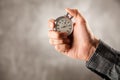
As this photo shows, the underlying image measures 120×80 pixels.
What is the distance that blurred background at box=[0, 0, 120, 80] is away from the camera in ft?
14.2

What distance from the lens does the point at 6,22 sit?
4324mm

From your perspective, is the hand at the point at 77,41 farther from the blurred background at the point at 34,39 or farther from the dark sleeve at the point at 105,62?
the blurred background at the point at 34,39

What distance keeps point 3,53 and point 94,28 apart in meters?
1.52

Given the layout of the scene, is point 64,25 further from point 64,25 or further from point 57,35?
point 57,35

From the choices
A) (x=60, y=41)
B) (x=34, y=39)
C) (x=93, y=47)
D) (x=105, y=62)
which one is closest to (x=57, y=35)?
(x=60, y=41)

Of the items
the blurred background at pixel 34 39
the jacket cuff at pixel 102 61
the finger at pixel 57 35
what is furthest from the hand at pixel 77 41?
the blurred background at pixel 34 39

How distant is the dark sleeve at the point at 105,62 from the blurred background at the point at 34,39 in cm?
246

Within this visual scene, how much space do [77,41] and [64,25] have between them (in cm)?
21

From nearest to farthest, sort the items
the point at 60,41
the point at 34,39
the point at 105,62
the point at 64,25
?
the point at 105,62 → the point at 60,41 → the point at 64,25 → the point at 34,39

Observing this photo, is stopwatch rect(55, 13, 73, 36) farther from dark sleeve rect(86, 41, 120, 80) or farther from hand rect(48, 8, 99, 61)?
dark sleeve rect(86, 41, 120, 80)

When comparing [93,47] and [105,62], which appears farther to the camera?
[93,47]

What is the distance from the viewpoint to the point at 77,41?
7.13 ft

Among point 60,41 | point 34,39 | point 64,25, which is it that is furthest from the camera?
point 34,39

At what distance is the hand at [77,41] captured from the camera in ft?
6.87
